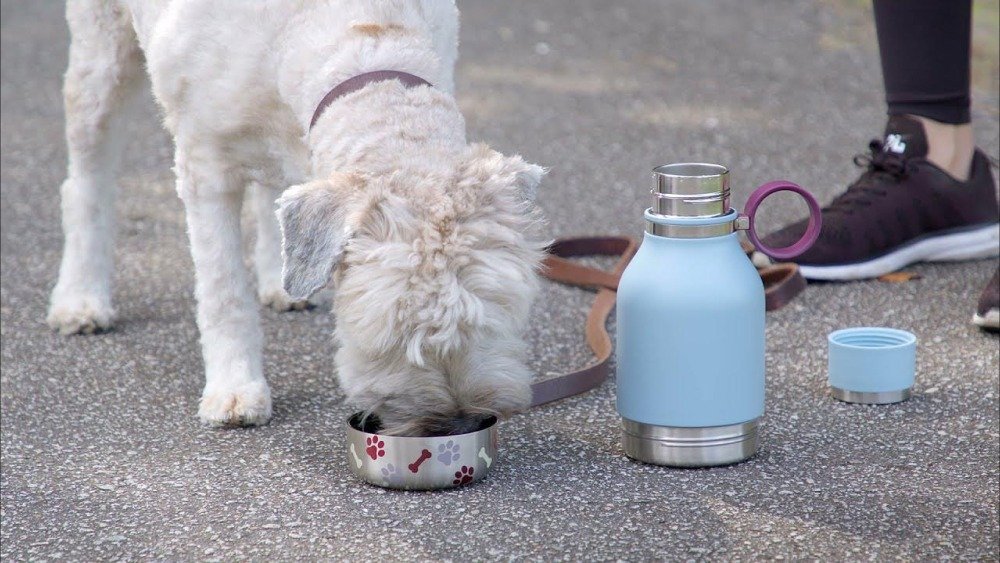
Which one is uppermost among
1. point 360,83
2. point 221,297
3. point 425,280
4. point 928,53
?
point 360,83

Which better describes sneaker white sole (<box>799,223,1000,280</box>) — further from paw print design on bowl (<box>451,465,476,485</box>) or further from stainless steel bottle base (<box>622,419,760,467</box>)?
paw print design on bowl (<box>451,465,476,485</box>)

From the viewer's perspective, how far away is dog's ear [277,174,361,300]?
259 cm

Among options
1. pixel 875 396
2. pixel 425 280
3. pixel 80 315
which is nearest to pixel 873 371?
pixel 875 396

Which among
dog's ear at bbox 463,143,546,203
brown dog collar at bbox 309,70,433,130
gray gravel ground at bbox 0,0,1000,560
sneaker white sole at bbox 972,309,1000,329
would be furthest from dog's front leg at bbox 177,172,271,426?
sneaker white sole at bbox 972,309,1000,329

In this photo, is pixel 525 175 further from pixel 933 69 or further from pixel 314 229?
pixel 933 69

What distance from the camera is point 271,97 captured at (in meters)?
3.16

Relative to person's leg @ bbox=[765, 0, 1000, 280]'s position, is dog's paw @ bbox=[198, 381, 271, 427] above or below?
below

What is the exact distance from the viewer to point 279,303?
13.9 ft

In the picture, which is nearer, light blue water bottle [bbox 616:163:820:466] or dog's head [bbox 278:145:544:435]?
dog's head [bbox 278:145:544:435]

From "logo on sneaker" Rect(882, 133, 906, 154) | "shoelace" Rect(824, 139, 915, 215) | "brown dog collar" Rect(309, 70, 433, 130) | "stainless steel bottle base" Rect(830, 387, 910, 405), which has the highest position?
"brown dog collar" Rect(309, 70, 433, 130)

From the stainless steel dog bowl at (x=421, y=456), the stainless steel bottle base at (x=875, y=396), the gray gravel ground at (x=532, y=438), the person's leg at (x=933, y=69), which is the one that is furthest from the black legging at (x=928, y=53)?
the stainless steel dog bowl at (x=421, y=456)

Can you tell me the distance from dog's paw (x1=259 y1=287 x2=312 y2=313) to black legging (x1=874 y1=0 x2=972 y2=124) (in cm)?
225

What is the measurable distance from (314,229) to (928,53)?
8.64 ft

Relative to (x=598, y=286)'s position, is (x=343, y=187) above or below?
above
